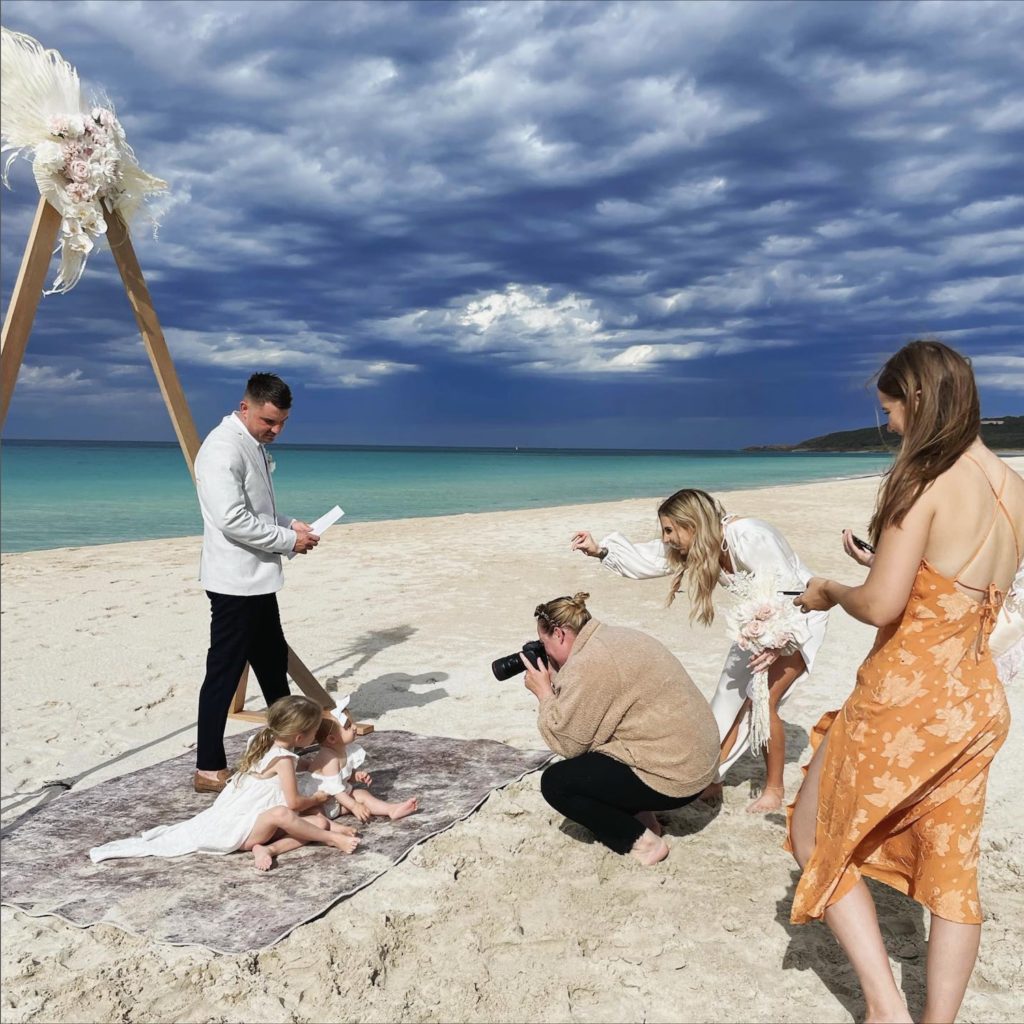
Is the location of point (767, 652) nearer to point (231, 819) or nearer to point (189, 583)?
point (231, 819)

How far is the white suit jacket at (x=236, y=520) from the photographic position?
456 centimetres

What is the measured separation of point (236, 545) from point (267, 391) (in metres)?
0.83

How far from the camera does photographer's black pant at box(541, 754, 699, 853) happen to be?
386 cm

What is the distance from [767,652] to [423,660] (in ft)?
12.1

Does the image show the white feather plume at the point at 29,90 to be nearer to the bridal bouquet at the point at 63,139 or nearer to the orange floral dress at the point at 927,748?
the bridal bouquet at the point at 63,139

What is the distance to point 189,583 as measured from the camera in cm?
1073

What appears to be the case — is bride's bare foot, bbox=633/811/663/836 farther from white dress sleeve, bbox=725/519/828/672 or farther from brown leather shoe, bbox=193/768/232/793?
brown leather shoe, bbox=193/768/232/793

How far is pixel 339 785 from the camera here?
428cm

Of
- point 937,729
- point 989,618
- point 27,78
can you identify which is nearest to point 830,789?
point 937,729

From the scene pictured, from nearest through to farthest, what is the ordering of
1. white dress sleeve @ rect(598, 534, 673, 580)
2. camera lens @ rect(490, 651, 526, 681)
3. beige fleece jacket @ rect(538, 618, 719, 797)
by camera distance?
beige fleece jacket @ rect(538, 618, 719, 797) < camera lens @ rect(490, 651, 526, 681) < white dress sleeve @ rect(598, 534, 673, 580)

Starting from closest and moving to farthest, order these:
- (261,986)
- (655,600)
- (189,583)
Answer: (261,986)
(655,600)
(189,583)

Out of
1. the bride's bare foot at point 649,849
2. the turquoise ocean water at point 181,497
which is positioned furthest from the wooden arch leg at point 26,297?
the turquoise ocean water at point 181,497

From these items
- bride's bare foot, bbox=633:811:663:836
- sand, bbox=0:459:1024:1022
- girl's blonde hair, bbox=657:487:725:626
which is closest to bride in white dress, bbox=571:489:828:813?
girl's blonde hair, bbox=657:487:725:626

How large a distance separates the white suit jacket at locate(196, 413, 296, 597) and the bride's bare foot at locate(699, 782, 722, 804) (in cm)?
247
